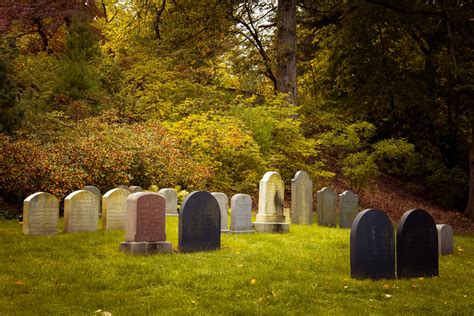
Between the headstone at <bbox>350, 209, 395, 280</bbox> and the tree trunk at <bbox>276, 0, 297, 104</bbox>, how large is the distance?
13660mm

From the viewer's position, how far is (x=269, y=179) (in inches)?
462

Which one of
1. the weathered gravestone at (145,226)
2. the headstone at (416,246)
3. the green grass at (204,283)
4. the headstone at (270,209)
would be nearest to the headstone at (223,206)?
the headstone at (270,209)

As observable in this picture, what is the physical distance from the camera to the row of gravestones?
770 cm

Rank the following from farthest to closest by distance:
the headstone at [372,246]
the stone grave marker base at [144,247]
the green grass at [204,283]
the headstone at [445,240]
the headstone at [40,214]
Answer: the headstone at [445,240] < the headstone at [40,214] < the stone grave marker base at [144,247] < the headstone at [372,246] < the green grass at [204,283]

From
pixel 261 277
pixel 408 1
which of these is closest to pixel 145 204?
pixel 261 277

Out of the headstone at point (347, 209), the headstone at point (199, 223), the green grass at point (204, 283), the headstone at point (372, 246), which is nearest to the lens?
the green grass at point (204, 283)

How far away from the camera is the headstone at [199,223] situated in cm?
883

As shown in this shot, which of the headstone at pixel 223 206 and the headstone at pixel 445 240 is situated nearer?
the headstone at pixel 445 240

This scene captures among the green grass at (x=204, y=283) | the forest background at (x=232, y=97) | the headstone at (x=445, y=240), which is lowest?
the green grass at (x=204, y=283)

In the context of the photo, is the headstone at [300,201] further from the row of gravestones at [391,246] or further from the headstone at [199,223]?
the row of gravestones at [391,246]

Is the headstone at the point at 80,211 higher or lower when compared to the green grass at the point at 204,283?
higher

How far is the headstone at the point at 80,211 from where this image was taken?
391 inches

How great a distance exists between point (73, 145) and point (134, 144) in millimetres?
1838

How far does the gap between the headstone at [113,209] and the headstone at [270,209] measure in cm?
275
